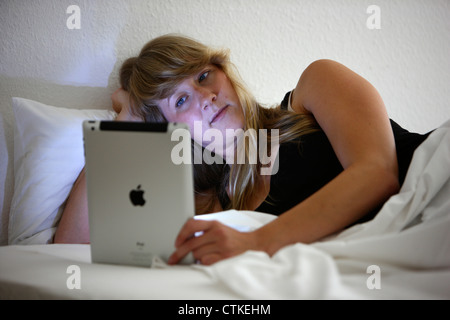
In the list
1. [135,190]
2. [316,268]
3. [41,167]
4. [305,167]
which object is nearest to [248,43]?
[305,167]

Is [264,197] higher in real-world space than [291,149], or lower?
lower

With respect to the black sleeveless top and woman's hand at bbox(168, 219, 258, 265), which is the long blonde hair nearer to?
the black sleeveless top

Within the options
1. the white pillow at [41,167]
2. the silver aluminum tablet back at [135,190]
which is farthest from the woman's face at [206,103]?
the silver aluminum tablet back at [135,190]

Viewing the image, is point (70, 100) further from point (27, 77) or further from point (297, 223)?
point (297, 223)

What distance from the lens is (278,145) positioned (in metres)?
1.16

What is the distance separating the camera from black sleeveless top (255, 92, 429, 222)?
1.03m

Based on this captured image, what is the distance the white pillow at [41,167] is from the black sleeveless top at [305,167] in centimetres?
59

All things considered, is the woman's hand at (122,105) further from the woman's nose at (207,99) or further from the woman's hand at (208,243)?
the woman's hand at (208,243)

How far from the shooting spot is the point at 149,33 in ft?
4.90

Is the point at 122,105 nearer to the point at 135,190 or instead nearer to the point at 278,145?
the point at 278,145

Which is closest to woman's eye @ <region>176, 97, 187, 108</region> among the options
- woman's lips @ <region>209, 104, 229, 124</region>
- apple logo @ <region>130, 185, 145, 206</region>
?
woman's lips @ <region>209, 104, 229, 124</region>

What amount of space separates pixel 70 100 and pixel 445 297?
126cm

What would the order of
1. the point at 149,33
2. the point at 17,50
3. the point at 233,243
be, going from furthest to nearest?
the point at 149,33
the point at 17,50
the point at 233,243
